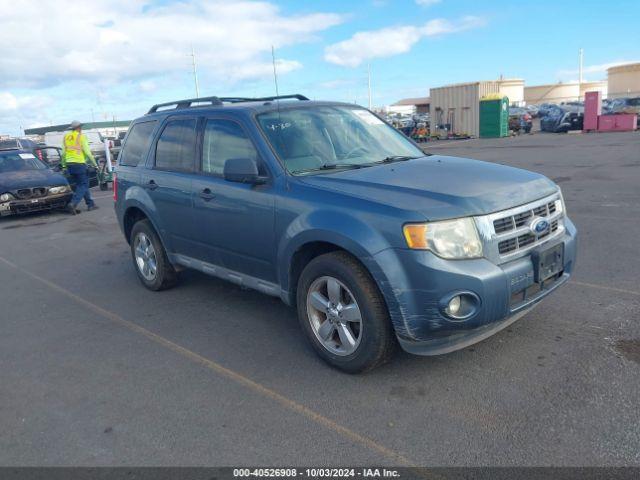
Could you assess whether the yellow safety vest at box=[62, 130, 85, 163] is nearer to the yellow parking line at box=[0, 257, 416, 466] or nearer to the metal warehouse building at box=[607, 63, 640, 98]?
the yellow parking line at box=[0, 257, 416, 466]

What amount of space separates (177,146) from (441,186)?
2816 mm

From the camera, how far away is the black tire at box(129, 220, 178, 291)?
5.75m

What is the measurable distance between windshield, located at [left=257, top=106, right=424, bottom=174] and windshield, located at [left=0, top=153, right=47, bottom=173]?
1050 centimetres

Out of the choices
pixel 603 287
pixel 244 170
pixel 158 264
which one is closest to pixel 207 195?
pixel 244 170

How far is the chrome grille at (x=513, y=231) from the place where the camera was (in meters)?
3.35

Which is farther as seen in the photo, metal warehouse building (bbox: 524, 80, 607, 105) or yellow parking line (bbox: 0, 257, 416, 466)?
metal warehouse building (bbox: 524, 80, 607, 105)

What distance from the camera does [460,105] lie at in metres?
33.1

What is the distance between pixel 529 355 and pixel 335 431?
1590mm

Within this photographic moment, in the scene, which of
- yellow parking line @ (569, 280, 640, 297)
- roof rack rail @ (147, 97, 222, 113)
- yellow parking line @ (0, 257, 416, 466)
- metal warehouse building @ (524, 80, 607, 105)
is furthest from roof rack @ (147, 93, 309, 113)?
metal warehouse building @ (524, 80, 607, 105)

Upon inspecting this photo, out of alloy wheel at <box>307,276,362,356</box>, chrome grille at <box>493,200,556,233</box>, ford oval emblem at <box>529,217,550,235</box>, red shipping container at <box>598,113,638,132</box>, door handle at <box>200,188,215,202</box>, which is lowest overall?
red shipping container at <box>598,113,638,132</box>

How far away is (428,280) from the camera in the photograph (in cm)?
322

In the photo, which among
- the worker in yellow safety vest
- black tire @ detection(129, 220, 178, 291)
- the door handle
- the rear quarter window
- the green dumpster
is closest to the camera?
the door handle

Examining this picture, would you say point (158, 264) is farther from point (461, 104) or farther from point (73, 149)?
point (461, 104)

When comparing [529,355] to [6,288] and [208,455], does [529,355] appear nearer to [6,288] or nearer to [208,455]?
[208,455]
